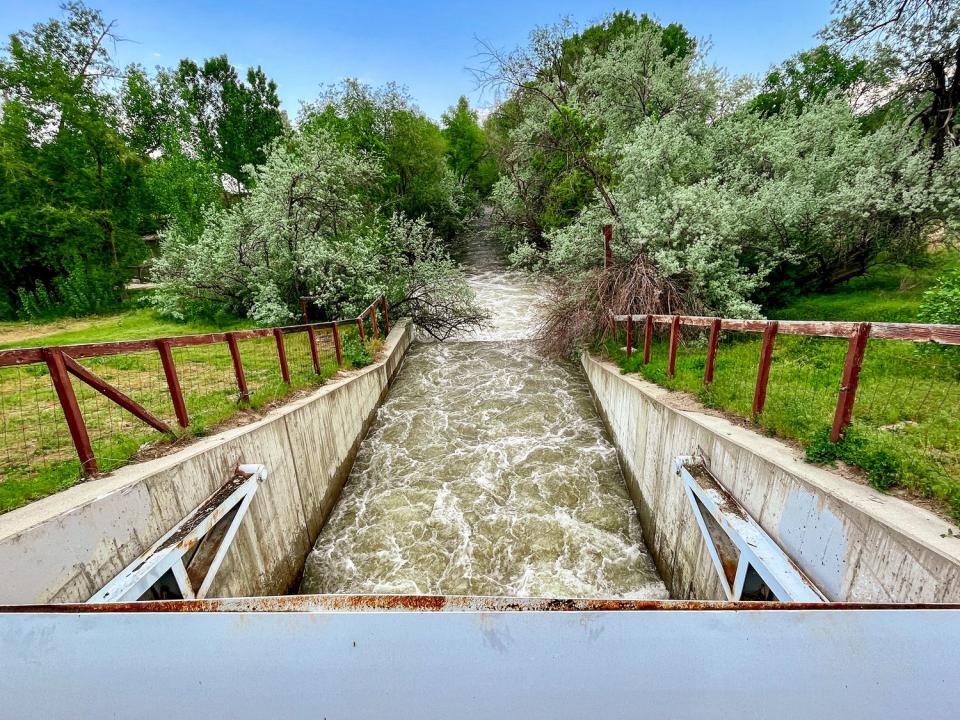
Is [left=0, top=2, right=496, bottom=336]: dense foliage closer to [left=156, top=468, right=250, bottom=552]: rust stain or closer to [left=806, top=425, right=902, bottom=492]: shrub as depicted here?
[left=156, top=468, right=250, bottom=552]: rust stain

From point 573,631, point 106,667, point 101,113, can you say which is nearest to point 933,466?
point 573,631

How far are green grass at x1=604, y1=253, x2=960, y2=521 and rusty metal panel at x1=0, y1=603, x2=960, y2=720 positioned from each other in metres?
2.21

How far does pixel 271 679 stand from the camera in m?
1.27

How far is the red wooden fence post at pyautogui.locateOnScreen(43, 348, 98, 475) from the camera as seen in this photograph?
10.9ft

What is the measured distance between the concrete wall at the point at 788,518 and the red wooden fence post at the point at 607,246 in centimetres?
420

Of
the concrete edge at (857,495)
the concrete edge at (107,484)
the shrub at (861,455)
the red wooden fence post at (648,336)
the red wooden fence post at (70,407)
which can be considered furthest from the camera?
the red wooden fence post at (648,336)

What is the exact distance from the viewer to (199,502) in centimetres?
389

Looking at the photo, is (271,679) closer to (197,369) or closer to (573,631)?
(573,631)

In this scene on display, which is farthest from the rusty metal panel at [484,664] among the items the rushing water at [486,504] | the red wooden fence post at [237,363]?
the red wooden fence post at [237,363]

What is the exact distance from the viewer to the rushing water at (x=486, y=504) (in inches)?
195

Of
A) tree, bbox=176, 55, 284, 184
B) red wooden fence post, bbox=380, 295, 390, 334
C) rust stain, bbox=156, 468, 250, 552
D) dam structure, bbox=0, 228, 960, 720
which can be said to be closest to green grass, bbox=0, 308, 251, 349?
red wooden fence post, bbox=380, 295, 390, 334

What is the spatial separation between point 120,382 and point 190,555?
192 inches

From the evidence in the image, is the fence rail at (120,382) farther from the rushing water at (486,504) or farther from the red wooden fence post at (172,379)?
the rushing water at (486,504)

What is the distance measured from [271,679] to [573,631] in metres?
0.96
